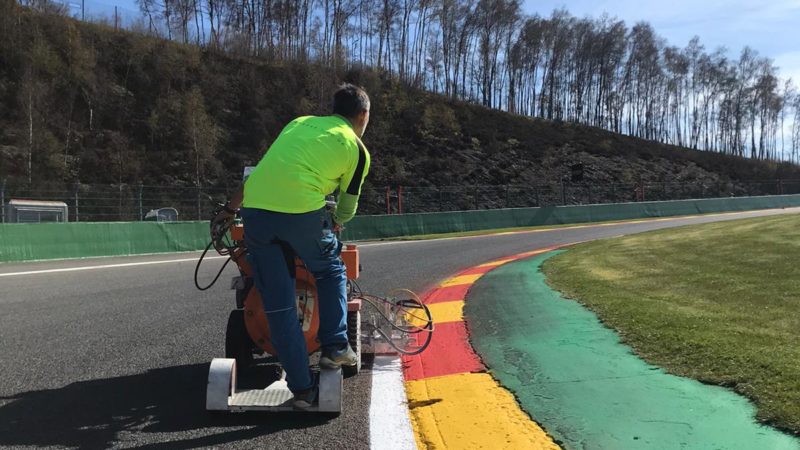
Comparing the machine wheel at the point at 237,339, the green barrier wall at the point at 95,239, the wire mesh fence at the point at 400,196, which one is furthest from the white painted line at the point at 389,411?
the green barrier wall at the point at 95,239

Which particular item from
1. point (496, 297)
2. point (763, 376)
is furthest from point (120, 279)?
point (763, 376)

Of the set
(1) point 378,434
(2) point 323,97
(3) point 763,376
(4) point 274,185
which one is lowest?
(1) point 378,434

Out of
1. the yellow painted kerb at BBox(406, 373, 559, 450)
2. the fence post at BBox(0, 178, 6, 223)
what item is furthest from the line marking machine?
the fence post at BBox(0, 178, 6, 223)

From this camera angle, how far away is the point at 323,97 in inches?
1822

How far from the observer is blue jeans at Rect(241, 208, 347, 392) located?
3.38 m

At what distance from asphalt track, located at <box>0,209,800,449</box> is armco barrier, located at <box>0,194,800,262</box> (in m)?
6.55

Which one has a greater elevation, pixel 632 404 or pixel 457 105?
pixel 457 105

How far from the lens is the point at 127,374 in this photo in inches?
177

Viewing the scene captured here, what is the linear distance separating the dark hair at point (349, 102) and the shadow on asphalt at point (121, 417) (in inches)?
76.7

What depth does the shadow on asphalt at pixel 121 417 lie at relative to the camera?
325 centimetres

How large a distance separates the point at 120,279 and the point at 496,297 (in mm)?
6775

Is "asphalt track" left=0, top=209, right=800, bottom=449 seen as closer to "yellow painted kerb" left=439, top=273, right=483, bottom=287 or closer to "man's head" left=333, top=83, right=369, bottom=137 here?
"yellow painted kerb" left=439, top=273, right=483, bottom=287

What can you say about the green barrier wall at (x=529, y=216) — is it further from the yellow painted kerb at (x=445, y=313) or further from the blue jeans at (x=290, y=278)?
the blue jeans at (x=290, y=278)

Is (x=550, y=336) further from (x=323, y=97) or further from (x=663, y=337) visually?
(x=323, y=97)
